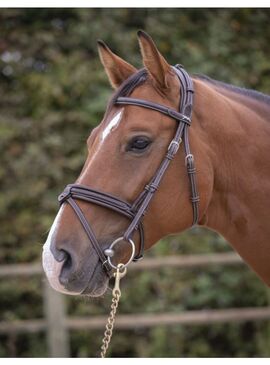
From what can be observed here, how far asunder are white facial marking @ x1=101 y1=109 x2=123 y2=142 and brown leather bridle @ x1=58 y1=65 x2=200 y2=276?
0.24ft

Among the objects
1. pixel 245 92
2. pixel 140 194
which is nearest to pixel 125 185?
pixel 140 194

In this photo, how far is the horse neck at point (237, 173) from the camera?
9.41ft

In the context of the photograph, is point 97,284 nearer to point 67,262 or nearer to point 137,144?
point 67,262

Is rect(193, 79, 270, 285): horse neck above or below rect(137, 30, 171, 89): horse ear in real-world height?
below

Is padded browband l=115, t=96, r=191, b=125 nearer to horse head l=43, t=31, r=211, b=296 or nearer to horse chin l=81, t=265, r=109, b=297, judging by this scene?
horse head l=43, t=31, r=211, b=296

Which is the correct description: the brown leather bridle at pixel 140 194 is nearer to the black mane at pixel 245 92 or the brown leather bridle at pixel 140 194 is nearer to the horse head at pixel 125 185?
the horse head at pixel 125 185

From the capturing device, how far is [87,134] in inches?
316

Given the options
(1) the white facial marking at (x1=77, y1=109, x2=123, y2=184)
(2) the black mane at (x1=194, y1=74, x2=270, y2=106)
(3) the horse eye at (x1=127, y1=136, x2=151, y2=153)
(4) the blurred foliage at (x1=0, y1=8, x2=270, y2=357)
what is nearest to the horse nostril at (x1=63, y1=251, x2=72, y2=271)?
(1) the white facial marking at (x1=77, y1=109, x2=123, y2=184)

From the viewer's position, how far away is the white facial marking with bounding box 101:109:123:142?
271 cm

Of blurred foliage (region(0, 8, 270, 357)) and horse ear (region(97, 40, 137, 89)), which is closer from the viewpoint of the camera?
horse ear (region(97, 40, 137, 89))

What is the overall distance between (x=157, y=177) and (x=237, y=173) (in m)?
0.47

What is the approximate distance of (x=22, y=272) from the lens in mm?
6605

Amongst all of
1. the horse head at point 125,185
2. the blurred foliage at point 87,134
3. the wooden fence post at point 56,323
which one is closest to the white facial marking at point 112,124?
the horse head at point 125,185

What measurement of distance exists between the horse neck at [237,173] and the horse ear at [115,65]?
0.36 m
